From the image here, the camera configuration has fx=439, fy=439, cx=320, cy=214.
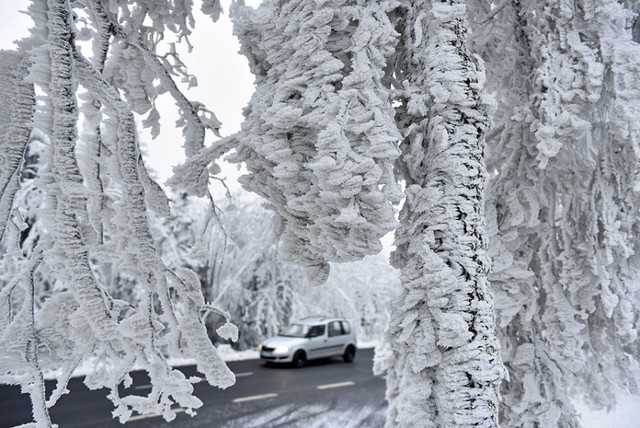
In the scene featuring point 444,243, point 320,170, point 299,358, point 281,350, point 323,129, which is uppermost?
point 323,129

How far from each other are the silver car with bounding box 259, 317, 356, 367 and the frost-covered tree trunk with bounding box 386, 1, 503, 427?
11027 millimetres

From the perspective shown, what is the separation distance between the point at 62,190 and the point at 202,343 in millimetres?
840

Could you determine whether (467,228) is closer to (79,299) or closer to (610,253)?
(610,253)

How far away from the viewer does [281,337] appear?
13125 mm

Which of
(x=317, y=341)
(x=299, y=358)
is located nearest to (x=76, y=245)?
(x=299, y=358)

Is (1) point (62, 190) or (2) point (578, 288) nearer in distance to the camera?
(1) point (62, 190)

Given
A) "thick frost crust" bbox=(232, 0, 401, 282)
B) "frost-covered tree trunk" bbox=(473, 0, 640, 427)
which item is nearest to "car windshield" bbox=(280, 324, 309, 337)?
"frost-covered tree trunk" bbox=(473, 0, 640, 427)

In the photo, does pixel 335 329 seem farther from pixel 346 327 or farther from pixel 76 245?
pixel 76 245

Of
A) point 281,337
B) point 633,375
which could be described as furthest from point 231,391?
point 633,375

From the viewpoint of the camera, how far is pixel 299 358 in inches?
496

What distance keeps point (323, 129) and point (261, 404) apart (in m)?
7.54

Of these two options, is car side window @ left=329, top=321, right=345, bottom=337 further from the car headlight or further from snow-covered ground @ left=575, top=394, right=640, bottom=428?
snow-covered ground @ left=575, top=394, right=640, bottom=428

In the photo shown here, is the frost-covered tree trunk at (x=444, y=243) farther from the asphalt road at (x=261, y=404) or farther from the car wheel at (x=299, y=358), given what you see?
the car wheel at (x=299, y=358)

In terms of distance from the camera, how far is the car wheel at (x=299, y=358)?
41.0ft
